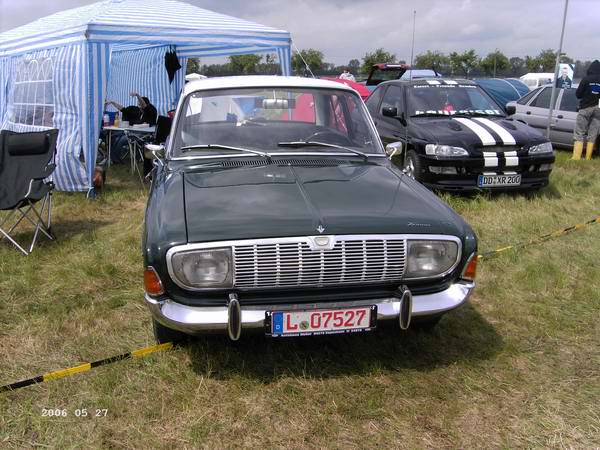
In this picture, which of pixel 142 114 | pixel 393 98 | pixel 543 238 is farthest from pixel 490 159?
pixel 142 114

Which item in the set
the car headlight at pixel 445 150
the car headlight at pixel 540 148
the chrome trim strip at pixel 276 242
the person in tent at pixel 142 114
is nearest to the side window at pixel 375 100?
the car headlight at pixel 445 150

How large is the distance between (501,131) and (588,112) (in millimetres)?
3866

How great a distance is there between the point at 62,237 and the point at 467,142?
480cm

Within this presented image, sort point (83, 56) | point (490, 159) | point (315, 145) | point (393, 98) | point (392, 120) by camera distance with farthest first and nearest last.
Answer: point (393, 98) < point (392, 120) < point (83, 56) < point (490, 159) < point (315, 145)

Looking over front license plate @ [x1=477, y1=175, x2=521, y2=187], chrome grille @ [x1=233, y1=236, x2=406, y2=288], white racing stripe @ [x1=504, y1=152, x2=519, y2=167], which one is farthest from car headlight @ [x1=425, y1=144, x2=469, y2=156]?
chrome grille @ [x1=233, y1=236, x2=406, y2=288]

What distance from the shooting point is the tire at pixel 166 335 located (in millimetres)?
3086

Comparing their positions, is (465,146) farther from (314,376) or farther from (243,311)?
(243,311)

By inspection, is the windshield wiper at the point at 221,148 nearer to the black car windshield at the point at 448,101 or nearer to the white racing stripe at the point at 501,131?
the white racing stripe at the point at 501,131

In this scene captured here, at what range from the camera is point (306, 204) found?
2781 millimetres

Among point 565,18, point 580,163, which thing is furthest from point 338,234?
point 565,18

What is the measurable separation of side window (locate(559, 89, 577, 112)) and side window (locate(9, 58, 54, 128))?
9356mm

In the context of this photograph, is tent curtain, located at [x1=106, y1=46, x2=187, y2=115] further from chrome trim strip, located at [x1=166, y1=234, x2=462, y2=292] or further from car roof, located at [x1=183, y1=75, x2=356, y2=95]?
chrome trim strip, located at [x1=166, y1=234, x2=462, y2=292]

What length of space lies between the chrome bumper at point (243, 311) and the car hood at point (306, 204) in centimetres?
36

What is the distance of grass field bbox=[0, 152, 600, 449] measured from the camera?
98.7 inches
